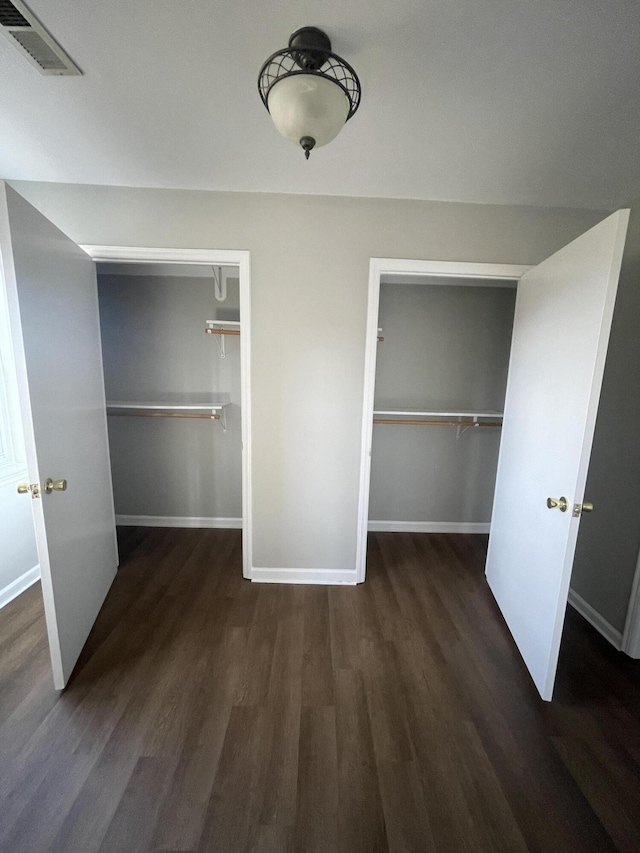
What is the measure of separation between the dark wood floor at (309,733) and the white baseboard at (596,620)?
0.19 ft

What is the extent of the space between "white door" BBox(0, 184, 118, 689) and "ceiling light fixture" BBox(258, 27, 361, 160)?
97 centimetres

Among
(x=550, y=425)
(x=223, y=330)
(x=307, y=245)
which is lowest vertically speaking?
(x=550, y=425)

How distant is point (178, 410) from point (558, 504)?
8.75 feet

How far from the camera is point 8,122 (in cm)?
132

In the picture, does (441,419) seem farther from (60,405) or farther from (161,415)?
(60,405)

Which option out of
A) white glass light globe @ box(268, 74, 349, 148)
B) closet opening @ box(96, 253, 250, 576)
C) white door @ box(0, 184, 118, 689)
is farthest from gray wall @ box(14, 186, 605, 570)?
white glass light globe @ box(268, 74, 349, 148)

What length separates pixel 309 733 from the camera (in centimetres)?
127

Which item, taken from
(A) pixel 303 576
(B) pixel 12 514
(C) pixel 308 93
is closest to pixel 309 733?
(A) pixel 303 576

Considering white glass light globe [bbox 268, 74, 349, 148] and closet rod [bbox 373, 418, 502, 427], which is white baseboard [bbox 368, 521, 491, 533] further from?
white glass light globe [bbox 268, 74, 349, 148]

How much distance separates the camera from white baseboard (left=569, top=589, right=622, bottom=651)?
5.63 ft

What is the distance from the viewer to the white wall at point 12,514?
6.19 ft

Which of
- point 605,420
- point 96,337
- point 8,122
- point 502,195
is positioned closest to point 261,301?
point 96,337

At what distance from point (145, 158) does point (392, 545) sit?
2958mm

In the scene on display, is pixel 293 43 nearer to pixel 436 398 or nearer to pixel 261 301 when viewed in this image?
pixel 261 301
